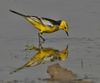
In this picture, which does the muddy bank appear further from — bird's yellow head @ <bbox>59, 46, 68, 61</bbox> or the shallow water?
bird's yellow head @ <bbox>59, 46, 68, 61</bbox>

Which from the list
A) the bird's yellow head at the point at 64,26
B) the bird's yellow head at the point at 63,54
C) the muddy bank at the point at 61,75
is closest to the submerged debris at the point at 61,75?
the muddy bank at the point at 61,75

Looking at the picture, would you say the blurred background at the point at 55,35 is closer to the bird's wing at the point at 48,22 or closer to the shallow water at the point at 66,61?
the shallow water at the point at 66,61

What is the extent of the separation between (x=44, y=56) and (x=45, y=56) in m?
0.02

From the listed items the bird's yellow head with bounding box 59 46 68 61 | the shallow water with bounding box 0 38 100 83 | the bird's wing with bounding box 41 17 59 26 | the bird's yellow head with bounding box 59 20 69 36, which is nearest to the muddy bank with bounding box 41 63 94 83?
the shallow water with bounding box 0 38 100 83

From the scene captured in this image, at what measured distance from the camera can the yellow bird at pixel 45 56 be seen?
11.0 m

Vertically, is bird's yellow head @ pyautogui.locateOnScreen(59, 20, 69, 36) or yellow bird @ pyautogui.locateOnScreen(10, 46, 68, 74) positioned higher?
bird's yellow head @ pyautogui.locateOnScreen(59, 20, 69, 36)

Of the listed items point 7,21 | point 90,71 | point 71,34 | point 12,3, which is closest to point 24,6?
point 12,3

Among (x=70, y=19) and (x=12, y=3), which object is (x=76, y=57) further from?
(x=12, y=3)

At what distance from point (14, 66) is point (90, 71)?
1.36 meters

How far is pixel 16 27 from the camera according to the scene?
1362 centimetres

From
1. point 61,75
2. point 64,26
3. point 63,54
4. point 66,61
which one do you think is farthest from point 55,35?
point 61,75

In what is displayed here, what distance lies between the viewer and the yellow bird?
36.0 feet

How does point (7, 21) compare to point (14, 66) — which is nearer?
point (14, 66)

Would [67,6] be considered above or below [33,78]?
above
